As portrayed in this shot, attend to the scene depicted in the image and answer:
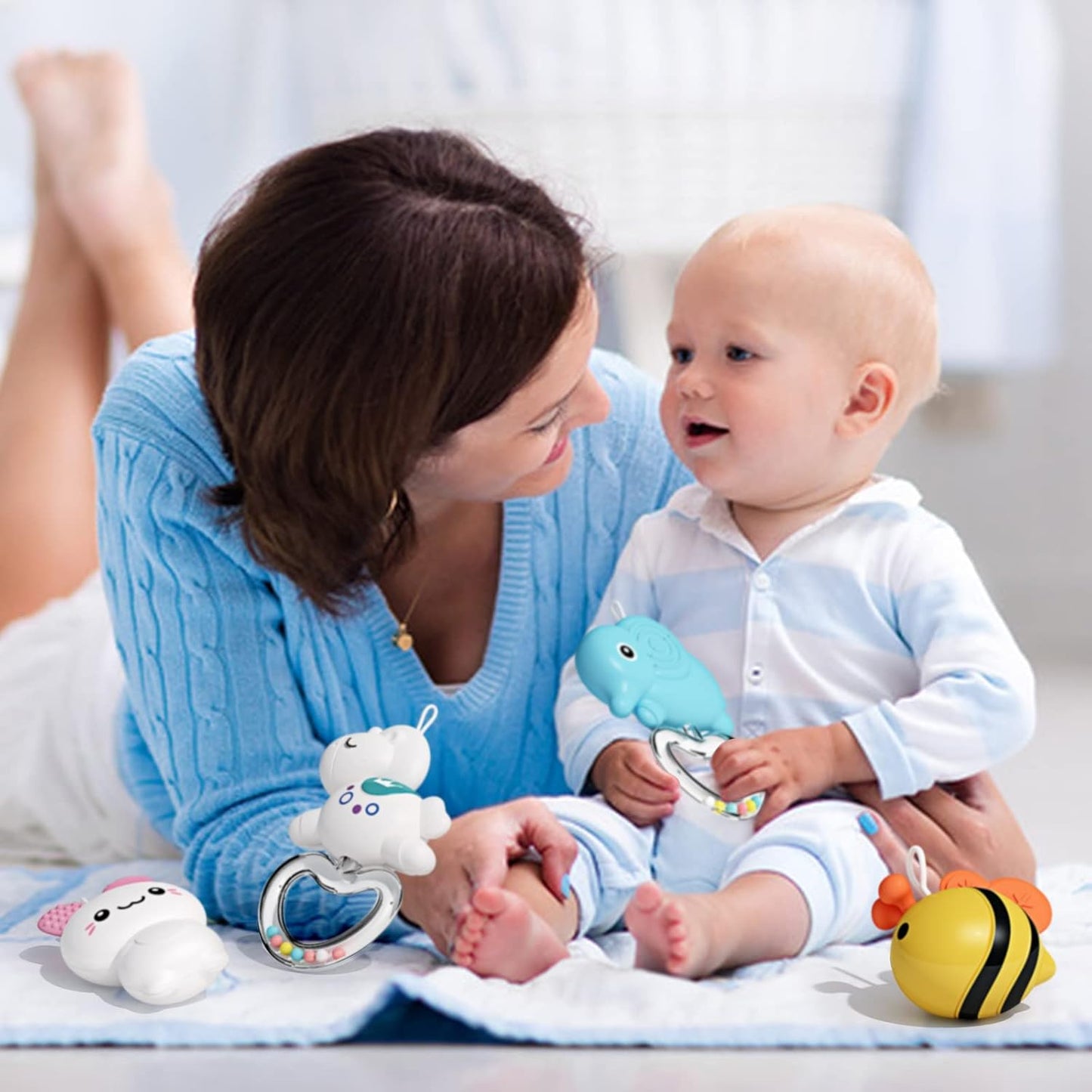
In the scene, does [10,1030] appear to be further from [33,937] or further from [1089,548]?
[1089,548]

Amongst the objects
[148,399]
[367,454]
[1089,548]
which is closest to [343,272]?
[367,454]

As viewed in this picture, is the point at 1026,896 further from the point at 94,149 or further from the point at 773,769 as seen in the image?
the point at 94,149

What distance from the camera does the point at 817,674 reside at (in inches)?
48.3

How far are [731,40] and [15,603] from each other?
1194 millimetres

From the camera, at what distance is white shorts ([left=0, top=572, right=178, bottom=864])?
60.1 inches

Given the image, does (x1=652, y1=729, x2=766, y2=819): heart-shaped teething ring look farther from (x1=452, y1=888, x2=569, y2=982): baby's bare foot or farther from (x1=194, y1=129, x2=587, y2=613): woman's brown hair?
(x1=194, y1=129, x2=587, y2=613): woman's brown hair

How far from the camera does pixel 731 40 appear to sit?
231 centimetres

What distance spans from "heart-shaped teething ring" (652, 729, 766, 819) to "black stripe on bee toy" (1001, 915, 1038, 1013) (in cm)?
21

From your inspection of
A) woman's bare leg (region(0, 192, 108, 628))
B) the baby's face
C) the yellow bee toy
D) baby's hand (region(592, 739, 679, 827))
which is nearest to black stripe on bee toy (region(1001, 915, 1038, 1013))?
the yellow bee toy

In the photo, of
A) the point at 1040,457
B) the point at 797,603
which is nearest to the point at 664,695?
the point at 797,603

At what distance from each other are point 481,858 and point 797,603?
32 cm

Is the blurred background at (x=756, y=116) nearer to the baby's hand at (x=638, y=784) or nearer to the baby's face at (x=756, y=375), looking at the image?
the baby's face at (x=756, y=375)

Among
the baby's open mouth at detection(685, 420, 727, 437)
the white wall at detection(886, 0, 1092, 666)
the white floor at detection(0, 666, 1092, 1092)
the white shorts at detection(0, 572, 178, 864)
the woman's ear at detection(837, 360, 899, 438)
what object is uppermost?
the woman's ear at detection(837, 360, 899, 438)

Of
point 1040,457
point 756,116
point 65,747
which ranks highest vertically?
point 756,116
